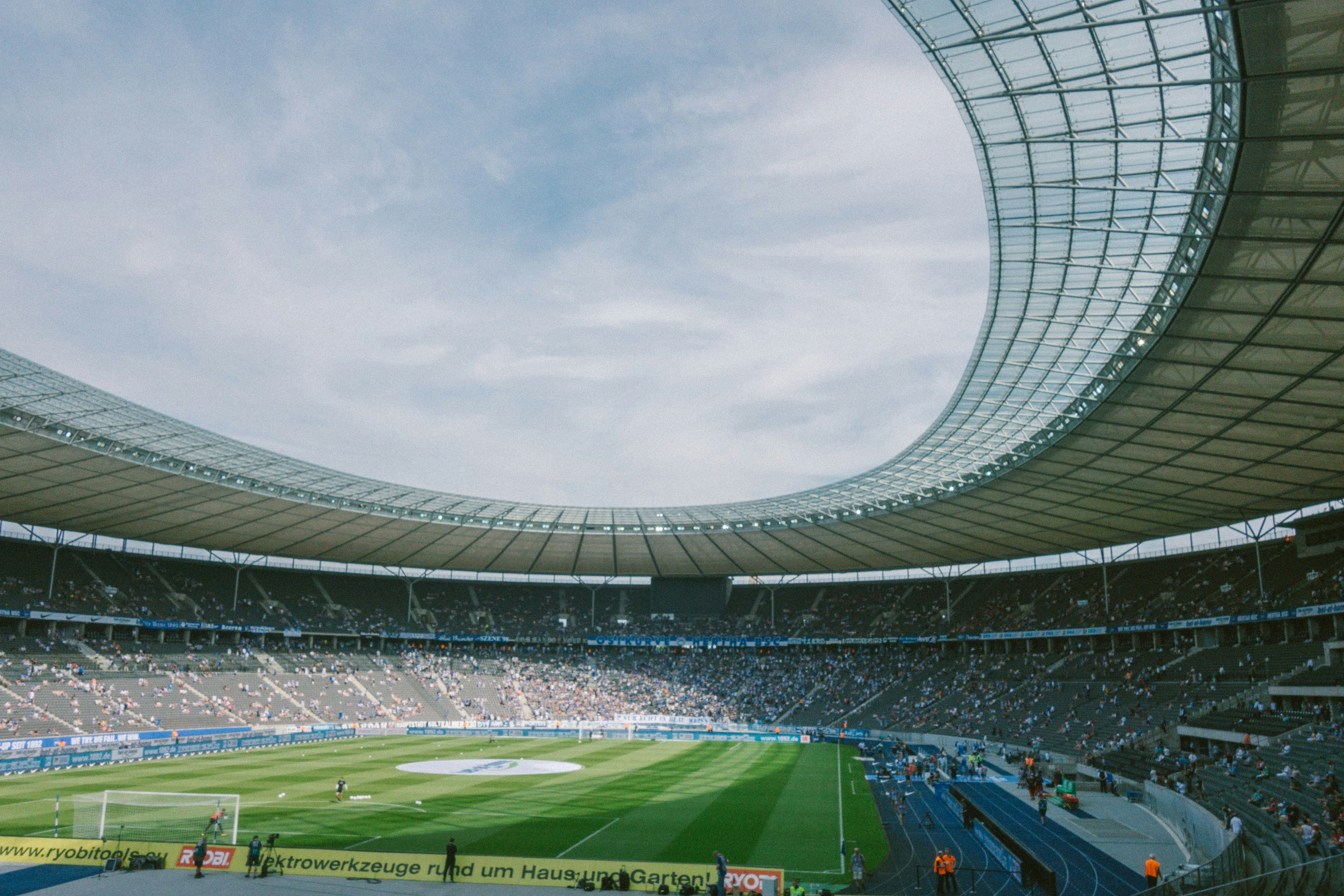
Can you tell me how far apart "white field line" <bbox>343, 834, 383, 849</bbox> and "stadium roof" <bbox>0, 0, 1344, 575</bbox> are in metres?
24.2

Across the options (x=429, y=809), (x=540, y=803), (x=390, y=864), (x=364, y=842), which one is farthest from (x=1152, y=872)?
(x=429, y=809)

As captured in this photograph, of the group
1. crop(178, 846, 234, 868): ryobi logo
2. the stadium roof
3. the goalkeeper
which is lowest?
crop(178, 846, 234, 868): ryobi logo

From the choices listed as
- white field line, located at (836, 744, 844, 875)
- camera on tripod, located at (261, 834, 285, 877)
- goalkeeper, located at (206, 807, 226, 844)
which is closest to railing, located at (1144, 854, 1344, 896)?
white field line, located at (836, 744, 844, 875)

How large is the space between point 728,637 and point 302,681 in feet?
121

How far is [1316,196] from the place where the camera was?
21.7m

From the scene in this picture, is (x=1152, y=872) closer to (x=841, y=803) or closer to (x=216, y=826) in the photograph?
(x=841, y=803)

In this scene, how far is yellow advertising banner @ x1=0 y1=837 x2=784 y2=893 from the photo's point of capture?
900 inches

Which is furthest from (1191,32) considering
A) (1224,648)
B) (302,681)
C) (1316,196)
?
(302,681)

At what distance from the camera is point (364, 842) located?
27.9 meters

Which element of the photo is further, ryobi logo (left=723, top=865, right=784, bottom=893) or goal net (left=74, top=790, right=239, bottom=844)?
goal net (left=74, top=790, right=239, bottom=844)

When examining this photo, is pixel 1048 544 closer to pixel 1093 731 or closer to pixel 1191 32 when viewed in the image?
pixel 1093 731

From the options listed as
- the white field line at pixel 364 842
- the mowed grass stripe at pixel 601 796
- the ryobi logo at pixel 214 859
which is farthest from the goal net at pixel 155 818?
the mowed grass stripe at pixel 601 796

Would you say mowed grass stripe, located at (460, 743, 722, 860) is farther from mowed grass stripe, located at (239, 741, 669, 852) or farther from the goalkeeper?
the goalkeeper

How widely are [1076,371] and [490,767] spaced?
3386 centimetres
